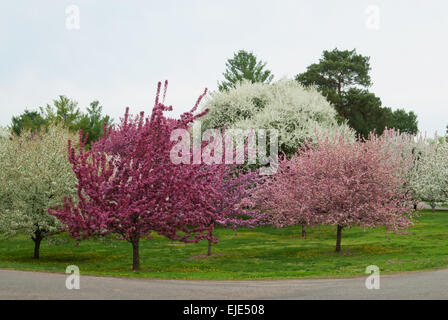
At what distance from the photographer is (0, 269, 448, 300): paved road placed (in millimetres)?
12547

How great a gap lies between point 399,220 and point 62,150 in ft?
62.0

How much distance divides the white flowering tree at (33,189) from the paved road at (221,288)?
776 cm

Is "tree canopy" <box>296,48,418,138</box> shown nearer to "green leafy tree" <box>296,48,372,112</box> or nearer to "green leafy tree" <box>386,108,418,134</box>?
"green leafy tree" <box>296,48,372,112</box>

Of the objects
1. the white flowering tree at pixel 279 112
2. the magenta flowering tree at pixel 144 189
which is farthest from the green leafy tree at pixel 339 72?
the magenta flowering tree at pixel 144 189

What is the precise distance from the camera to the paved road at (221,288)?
41.2 feet

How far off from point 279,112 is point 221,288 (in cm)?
3603

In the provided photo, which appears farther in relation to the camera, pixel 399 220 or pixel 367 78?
pixel 367 78

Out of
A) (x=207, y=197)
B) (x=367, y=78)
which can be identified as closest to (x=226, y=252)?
(x=207, y=197)

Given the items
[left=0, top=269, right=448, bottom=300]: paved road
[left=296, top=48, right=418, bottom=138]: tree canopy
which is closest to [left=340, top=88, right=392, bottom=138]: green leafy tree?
[left=296, top=48, right=418, bottom=138]: tree canopy

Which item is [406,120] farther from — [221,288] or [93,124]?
[221,288]

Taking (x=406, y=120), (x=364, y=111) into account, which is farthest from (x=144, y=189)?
(x=406, y=120)

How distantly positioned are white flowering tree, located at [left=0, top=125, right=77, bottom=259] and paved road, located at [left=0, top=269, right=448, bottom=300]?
776 centimetres

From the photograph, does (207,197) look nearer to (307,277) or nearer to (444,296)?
(307,277)

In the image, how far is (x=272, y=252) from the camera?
88.7 ft
